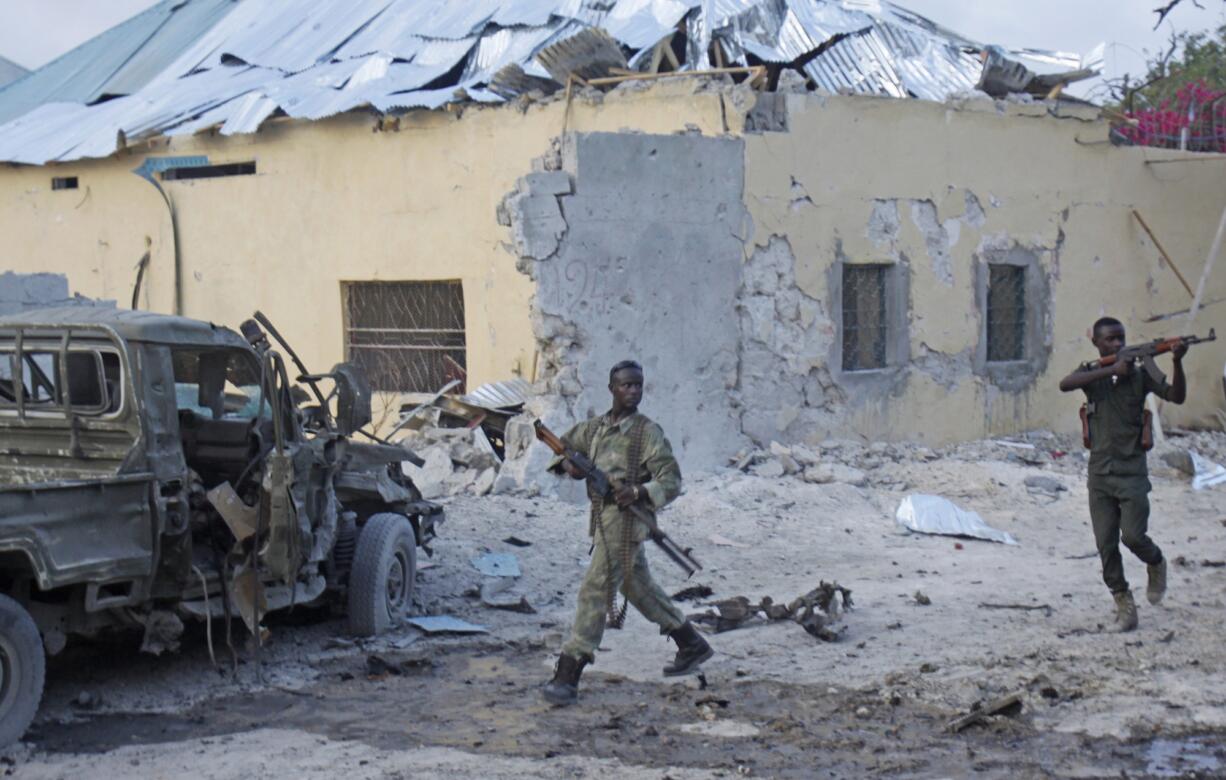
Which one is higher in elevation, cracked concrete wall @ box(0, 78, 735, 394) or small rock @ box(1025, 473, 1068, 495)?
cracked concrete wall @ box(0, 78, 735, 394)

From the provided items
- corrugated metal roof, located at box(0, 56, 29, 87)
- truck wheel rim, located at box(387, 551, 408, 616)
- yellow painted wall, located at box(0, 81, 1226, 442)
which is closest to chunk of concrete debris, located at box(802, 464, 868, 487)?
yellow painted wall, located at box(0, 81, 1226, 442)

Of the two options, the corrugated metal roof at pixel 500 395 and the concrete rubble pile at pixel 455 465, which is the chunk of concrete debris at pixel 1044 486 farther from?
the concrete rubble pile at pixel 455 465

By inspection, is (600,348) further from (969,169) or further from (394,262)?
(969,169)

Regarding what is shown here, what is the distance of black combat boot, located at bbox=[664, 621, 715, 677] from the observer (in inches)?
268

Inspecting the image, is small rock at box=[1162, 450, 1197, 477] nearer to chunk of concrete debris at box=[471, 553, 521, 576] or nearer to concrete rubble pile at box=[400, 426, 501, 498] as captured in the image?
concrete rubble pile at box=[400, 426, 501, 498]

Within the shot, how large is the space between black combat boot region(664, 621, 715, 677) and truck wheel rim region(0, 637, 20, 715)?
9.05 feet

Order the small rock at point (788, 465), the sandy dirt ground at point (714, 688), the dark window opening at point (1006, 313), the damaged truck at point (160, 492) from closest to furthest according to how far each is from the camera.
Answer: the sandy dirt ground at point (714, 688) → the damaged truck at point (160, 492) → the small rock at point (788, 465) → the dark window opening at point (1006, 313)

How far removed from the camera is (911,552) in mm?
10703

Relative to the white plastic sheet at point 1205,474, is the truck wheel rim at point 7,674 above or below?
above

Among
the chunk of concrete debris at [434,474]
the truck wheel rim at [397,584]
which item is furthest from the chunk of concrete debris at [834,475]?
the truck wheel rim at [397,584]

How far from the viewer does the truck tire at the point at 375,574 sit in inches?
305

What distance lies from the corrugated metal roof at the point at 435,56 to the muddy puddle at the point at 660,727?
25.9ft

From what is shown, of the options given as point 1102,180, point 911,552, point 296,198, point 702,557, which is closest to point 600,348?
point 702,557

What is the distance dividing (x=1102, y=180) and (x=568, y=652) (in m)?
11.8
